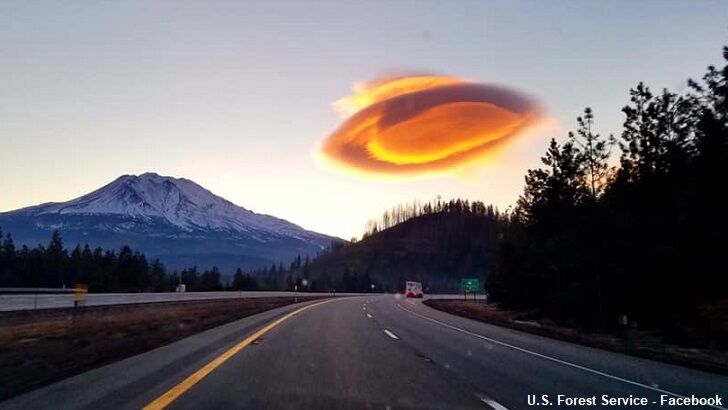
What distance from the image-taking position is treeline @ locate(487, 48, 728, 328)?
75.5 feet

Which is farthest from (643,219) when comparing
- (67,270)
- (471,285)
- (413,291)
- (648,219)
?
(67,270)

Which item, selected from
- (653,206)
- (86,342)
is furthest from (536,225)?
(86,342)

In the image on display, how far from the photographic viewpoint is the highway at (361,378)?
27.4 feet

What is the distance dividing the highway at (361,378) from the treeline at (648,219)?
10.5m

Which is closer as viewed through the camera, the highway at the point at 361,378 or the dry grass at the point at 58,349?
the highway at the point at 361,378

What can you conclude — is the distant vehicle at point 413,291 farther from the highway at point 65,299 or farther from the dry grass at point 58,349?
the dry grass at point 58,349

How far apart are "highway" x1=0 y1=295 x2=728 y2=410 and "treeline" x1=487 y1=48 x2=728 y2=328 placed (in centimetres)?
1053

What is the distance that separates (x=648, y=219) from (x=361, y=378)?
2260 cm

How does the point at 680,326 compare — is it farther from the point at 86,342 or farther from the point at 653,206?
the point at 86,342

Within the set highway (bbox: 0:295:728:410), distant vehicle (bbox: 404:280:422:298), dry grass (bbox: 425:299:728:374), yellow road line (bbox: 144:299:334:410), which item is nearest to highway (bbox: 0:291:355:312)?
highway (bbox: 0:295:728:410)

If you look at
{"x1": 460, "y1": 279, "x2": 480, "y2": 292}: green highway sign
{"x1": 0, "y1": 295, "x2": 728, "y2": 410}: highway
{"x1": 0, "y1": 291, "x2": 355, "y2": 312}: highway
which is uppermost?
{"x1": 460, "y1": 279, "x2": 480, "y2": 292}: green highway sign

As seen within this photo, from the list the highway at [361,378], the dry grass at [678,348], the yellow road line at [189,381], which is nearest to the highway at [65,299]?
the highway at [361,378]

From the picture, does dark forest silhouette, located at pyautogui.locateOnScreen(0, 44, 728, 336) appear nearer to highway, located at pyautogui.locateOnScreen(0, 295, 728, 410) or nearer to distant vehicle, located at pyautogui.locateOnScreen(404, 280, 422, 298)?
highway, located at pyautogui.locateOnScreen(0, 295, 728, 410)

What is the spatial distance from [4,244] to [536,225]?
95.5 metres
